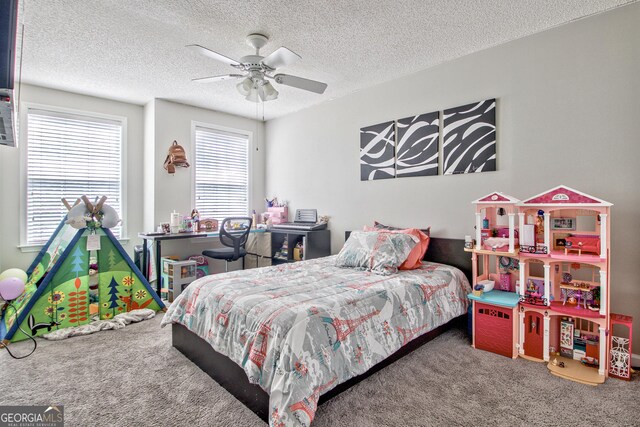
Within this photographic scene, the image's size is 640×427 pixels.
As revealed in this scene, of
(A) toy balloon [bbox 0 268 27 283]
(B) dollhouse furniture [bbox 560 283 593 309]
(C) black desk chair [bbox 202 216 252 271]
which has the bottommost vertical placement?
(A) toy balloon [bbox 0 268 27 283]

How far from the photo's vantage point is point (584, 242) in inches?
91.4

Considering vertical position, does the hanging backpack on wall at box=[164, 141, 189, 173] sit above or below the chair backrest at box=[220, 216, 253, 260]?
above

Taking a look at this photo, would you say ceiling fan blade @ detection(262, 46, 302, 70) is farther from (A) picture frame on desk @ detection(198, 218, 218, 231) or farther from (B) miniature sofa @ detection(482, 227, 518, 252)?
(A) picture frame on desk @ detection(198, 218, 218, 231)

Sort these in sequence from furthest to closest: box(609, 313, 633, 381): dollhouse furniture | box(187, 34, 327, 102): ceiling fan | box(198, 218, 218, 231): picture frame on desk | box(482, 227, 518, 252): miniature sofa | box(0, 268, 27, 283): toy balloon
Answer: box(198, 218, 218, 231): picture frame on desk → box(0, 268, 27, 283): toy balloon → box(482, 227, 518, 252): miniature sofa → box(187, 34, 327, 102): ceiling fan → box(609, 313, 633, 381): dollhouse furniture

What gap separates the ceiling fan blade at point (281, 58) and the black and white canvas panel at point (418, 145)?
1582mm

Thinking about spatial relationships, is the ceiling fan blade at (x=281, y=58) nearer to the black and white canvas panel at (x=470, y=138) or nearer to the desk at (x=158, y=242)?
the black and white canvas panel at (x=470, y=138)

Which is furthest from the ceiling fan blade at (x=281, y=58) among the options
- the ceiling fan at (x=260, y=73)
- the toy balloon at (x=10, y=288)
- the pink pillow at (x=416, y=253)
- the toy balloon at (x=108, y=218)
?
the toy balloon at (x=10, y=288)

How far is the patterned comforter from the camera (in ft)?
5.23

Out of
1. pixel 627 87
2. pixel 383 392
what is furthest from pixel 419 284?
pixel 627 87

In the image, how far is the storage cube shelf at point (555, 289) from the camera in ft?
7.20

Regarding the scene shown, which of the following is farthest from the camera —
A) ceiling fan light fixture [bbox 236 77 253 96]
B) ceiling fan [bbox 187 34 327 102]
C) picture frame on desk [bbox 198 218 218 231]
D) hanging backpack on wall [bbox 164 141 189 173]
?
picture frame on desk [bbox 198 218 218 231]

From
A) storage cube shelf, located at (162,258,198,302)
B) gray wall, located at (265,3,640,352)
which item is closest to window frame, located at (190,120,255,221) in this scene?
storage cube shelf, located at (162,258,198,302)

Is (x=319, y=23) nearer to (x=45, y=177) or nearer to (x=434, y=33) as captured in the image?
(x=434, y=33)

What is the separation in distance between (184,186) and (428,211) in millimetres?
3370
